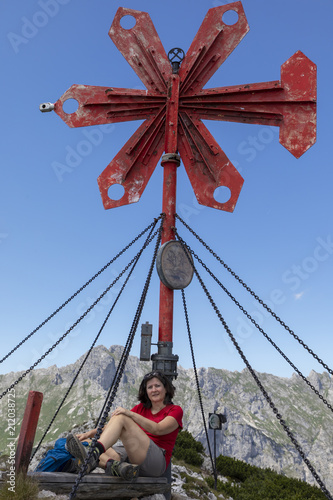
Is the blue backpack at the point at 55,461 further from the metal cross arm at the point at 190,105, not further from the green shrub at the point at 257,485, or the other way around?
the green shrub at the point at 257,485

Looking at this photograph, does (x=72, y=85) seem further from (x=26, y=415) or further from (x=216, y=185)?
(x=26, y=415)

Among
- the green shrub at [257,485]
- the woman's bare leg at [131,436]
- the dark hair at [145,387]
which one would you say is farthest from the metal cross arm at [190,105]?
the green shrub at [257,485]

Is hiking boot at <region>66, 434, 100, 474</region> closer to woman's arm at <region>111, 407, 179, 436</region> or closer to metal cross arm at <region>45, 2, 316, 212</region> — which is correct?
woman's arm at <region>111, 407, 179, 436</region>

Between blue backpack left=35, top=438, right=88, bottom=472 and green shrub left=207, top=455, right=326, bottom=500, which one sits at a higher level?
blue backpack left=35, top=438, right=88, bottom=472

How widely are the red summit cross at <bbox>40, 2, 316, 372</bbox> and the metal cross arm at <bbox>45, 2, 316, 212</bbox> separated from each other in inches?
0.7

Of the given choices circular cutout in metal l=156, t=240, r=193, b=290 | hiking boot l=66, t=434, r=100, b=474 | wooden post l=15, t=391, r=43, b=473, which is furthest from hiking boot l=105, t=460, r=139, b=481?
circular cutout in metal l=156, t=240, r=193, b=290

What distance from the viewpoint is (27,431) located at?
396cm

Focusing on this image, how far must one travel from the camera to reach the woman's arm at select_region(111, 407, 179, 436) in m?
4.61

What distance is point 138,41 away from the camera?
343 inches

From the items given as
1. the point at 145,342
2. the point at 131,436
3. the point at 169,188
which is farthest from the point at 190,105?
the point at 131,436

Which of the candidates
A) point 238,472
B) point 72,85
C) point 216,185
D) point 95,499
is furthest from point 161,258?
point 238,472

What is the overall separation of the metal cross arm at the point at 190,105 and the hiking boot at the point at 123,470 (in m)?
5.08

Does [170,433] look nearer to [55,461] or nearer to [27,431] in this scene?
[55,461]

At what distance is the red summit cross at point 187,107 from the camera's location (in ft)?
26.3
